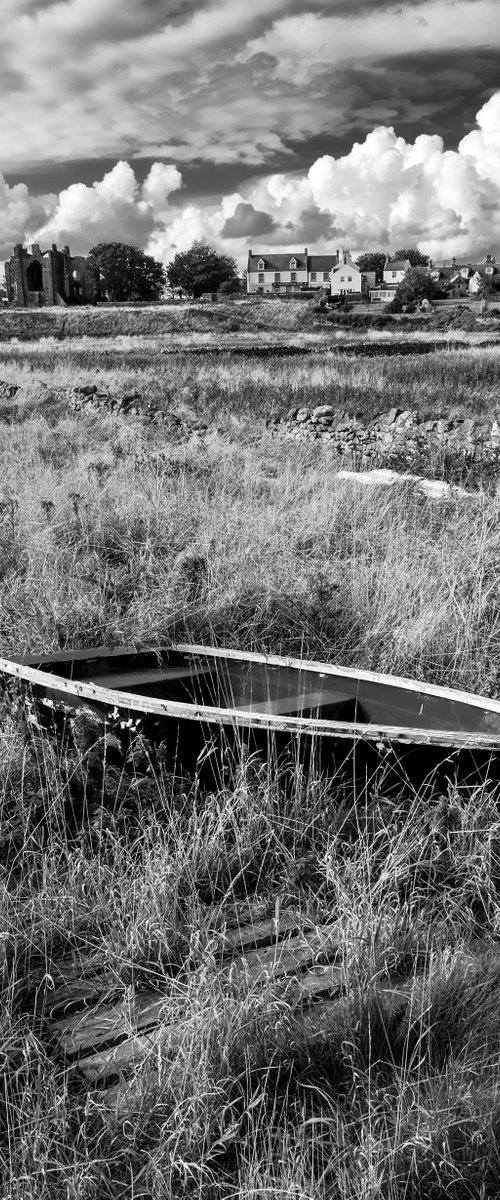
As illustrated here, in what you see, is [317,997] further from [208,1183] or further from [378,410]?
[378,410]

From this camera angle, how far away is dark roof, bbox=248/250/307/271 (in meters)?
123

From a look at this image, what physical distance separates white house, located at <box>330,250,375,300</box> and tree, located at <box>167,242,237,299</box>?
1663 cm

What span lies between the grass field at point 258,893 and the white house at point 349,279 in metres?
116

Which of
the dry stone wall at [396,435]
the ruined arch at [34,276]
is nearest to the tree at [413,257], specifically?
the ruined arch at [34,276]

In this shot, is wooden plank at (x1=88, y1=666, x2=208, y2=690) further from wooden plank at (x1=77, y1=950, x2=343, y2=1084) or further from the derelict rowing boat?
wooden plank at (x1=77, y1=950, x2=343, y2=1084)

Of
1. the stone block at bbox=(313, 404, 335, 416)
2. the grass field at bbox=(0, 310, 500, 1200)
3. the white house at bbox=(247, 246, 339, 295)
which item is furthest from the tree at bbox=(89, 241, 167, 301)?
the grass field at bbox=(0, 310, 500, 1200)

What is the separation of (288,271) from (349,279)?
11.7 metres

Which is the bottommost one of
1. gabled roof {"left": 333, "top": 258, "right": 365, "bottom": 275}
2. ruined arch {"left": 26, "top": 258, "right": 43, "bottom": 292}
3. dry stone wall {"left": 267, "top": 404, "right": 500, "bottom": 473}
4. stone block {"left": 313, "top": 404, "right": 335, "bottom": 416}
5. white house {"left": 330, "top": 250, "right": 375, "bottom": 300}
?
dry stone wall {"left": 267, "top": 404, "right": 500, "bottom": 473}

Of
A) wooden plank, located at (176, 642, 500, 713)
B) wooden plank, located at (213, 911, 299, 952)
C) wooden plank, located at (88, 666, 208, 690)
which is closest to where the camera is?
wooden plank, located at (213, 911, 299, 952)

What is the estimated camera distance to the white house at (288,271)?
4818 inches

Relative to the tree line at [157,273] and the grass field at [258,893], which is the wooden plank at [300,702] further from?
the tree line at [157,273]

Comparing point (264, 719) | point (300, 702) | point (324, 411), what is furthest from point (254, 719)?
point (324, 411)

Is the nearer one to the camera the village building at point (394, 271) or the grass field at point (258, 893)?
the grass field at point (258, 893)

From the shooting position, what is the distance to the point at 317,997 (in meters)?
2.31
